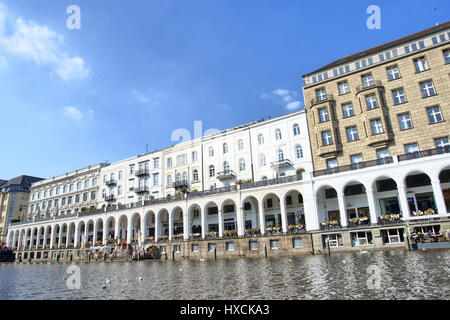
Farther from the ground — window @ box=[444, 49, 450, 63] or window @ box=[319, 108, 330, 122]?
window @ box=[444, 49, 450, 63]

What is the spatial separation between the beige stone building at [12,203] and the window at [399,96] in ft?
298

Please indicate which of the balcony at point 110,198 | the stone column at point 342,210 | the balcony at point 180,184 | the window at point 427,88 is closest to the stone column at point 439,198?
the stone column at point 342,210

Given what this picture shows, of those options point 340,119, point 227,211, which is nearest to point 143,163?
point 227,211

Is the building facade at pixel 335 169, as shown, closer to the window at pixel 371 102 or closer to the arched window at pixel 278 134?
the window at pixel 371 102

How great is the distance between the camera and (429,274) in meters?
12.7

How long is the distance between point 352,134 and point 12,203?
91013 mm

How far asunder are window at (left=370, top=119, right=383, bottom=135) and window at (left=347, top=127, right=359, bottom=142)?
1941 millimetres

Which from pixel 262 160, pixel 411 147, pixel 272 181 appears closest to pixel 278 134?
pixel 262 160

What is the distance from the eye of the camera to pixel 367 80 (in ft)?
121

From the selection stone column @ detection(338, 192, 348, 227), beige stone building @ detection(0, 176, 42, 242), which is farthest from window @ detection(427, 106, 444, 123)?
beige stone building @ detection(0, 176, 42, 242)

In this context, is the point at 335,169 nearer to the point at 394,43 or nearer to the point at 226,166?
the point at 394,43

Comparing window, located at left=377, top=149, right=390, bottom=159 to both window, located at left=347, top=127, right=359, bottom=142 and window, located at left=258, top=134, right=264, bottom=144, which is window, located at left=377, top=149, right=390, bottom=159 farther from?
window, located at left=258, top=134, right=264, bottom=144

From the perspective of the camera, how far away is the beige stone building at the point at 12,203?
82625 mm

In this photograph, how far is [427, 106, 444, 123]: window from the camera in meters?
31.8
